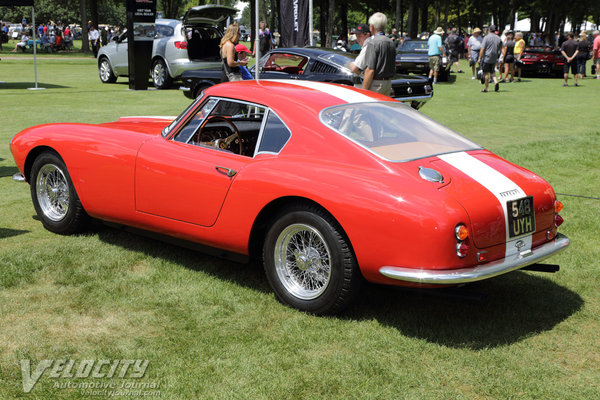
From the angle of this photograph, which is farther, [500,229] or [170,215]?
[170,215]

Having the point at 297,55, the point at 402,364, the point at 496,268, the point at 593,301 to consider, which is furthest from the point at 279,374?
the point at 297,55

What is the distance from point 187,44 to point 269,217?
15.1 meters

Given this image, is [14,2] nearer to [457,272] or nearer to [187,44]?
[187,44]

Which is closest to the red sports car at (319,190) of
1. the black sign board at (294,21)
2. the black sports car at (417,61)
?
the black sign board at (294,21)

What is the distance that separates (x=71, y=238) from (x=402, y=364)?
10.7 ft

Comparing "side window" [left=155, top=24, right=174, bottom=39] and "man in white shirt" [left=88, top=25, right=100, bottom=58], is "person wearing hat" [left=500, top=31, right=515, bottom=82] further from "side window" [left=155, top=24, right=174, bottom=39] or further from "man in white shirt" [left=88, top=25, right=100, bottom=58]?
"man in white shirt" [left=88, top=25, right=100, bottom=58]

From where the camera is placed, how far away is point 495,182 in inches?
158

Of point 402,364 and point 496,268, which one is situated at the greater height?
point 496,268

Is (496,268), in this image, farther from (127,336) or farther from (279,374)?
(127,336)

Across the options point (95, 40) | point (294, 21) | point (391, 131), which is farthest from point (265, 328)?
point (95, 40)

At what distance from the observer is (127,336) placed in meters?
3.87

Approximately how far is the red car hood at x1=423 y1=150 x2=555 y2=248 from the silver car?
14480mm

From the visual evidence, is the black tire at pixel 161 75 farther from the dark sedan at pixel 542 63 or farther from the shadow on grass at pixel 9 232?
the dark sedan at pixel 542 63

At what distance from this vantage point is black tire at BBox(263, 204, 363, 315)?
3914mm
